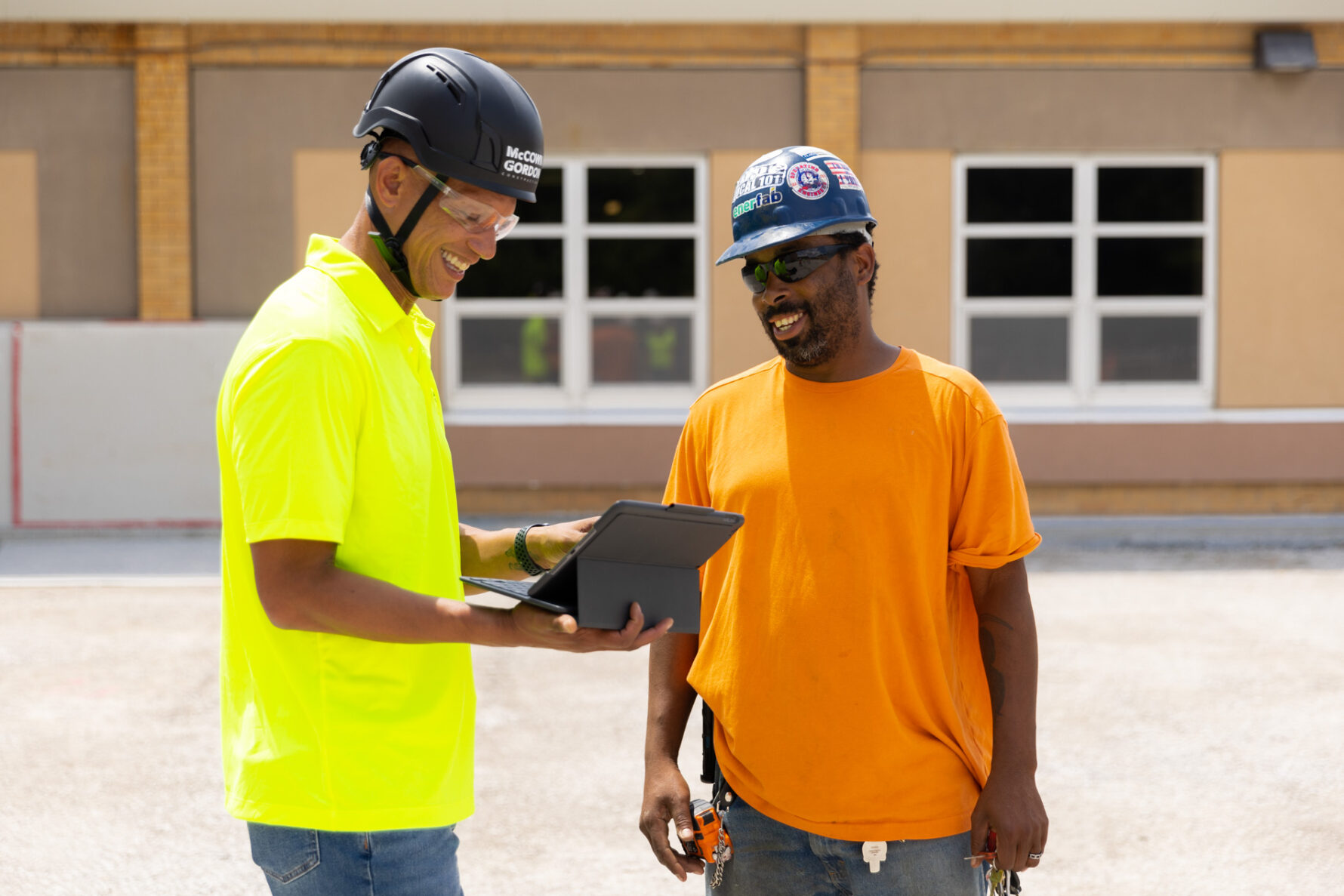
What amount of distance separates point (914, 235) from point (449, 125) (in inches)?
475

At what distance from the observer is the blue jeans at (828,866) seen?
2244 mm

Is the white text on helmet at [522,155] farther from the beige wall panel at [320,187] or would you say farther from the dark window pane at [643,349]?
the dark window pane at [643,349]

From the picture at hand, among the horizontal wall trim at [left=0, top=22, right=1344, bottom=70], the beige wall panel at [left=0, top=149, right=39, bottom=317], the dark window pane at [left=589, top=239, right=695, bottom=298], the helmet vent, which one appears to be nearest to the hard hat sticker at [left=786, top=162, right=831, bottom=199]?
the helmet vent

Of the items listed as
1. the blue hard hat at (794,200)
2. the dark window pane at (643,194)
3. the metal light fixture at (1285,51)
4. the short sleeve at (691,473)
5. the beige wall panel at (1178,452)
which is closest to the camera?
the blue hard hat at (794,200)

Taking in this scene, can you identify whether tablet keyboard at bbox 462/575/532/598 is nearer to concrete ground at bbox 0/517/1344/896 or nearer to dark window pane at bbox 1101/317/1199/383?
concrete ground at bbox 0/517/1344/896

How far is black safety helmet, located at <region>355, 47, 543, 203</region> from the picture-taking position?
77.6 inches

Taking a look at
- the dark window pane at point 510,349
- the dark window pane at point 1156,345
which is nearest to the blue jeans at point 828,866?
the dark window pane at point 510,349

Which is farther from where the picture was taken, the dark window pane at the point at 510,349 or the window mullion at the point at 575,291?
the dark window pane at the point at 510,349

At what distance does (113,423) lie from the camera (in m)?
13.0

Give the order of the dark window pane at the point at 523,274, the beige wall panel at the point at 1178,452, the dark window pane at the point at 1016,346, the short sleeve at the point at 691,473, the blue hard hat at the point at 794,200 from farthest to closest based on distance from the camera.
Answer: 1. the dark window pane at the point at 1016,346
2. the dark window pane at the point at 523,274
3. the beige wall panel at the point at 1178,452
4. the short sleeve at the point at 691,473
5. the blue hard hat at the point at 794,200

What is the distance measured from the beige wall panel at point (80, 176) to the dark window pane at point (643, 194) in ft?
15.6

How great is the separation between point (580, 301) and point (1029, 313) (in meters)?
4.71

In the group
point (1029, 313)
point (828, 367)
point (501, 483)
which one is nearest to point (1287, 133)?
point (1029, 313)

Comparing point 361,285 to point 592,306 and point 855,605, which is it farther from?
point 592,306
